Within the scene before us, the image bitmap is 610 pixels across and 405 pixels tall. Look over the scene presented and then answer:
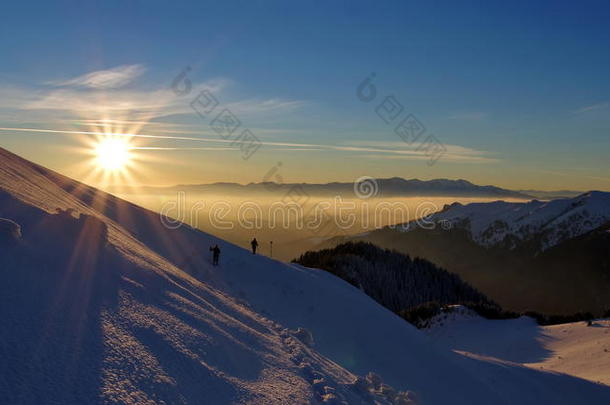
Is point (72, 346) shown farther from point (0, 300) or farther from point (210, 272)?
point (210, 272)

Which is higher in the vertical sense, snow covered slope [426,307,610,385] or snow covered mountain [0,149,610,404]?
snow covered mountain [0,149,610,404]

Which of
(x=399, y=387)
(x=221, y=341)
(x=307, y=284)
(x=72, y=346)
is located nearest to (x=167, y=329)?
(x=221, y=341)

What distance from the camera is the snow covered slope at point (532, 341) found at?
27.5 m

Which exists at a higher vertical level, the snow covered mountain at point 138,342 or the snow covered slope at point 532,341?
the snow covered mountain at point 138,342

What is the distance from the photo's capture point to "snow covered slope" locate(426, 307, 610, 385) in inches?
1081

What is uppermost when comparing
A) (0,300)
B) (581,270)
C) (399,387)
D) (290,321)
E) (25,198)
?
(25,198)

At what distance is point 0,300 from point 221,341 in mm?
3798

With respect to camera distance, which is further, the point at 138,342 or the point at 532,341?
the point at 532,341

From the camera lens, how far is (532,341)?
114ft

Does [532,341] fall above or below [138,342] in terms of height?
below

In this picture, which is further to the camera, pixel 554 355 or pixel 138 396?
pixel 554 355

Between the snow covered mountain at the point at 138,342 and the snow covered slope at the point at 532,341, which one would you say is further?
the snow covered slope at the point at 532,341

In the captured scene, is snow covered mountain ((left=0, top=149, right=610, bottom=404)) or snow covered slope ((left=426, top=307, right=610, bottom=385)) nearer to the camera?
snow covered mountain ((left=0, top=149, right=610, bottom=404))

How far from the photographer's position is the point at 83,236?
992 cm
